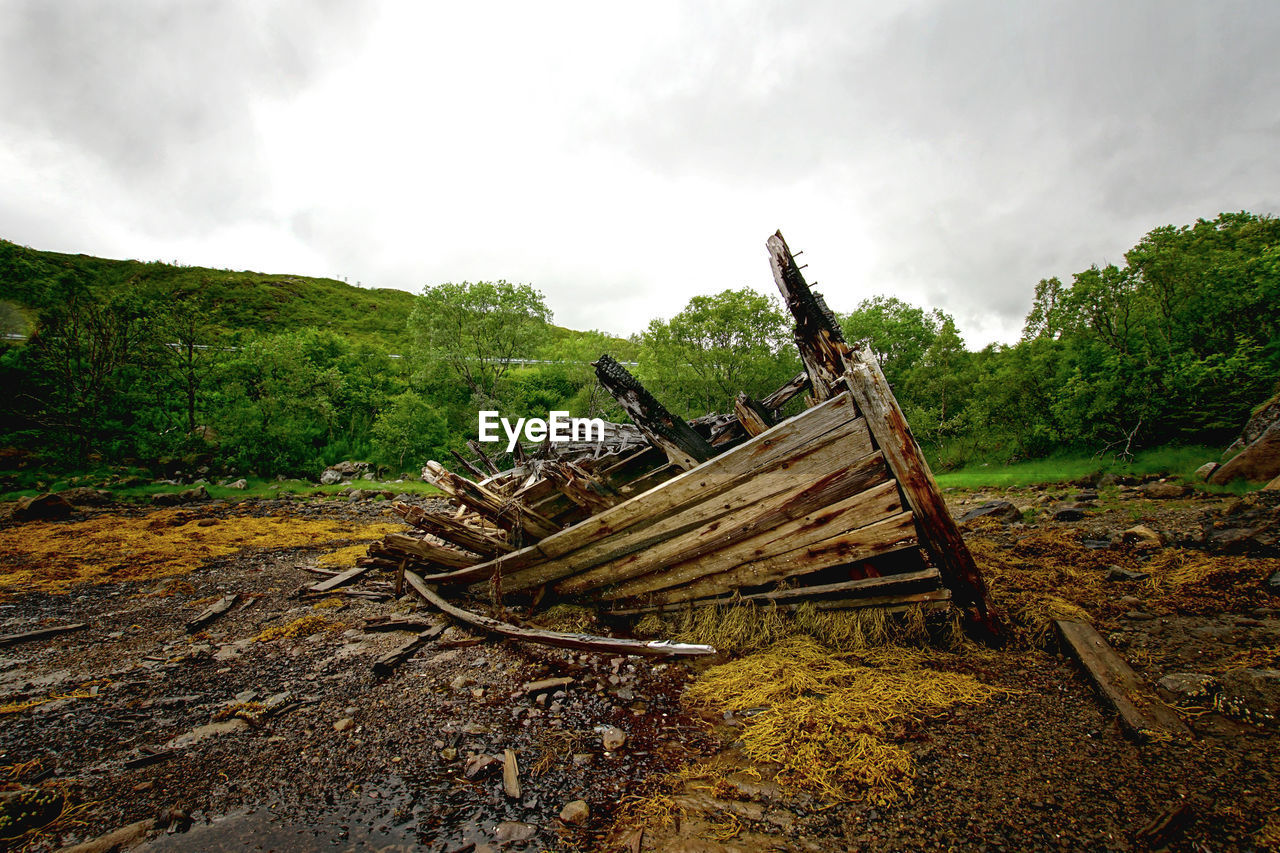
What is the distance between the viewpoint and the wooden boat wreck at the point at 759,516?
4578mm

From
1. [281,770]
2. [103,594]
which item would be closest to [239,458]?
[103,594]

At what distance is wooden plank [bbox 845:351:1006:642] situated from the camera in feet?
14.6

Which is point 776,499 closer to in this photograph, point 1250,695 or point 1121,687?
point 1121,687

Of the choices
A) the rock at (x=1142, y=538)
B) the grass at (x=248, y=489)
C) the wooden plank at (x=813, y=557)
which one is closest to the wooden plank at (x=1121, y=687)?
the wooden plank at (x=813, y=557)

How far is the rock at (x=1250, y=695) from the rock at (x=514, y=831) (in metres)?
4.68

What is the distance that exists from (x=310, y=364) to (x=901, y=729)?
33.2m

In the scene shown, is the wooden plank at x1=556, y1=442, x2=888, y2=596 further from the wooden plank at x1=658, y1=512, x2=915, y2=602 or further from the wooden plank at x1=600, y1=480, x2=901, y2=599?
the wooden plank at x1=658, y1=512, x2=915, y2=602

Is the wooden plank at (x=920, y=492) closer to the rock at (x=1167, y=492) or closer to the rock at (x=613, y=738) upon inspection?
the rock at (x=613, y=738)

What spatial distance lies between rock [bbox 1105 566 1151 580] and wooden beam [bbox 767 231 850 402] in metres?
4.60

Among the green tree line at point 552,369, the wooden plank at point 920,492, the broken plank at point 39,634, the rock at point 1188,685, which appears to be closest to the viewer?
the rock at point 1188,685

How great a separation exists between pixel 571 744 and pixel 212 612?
6330 mm

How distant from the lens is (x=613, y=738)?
3.47 m

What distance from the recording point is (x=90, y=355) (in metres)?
20.0

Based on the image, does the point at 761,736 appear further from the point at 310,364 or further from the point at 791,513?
the point at 310,364
